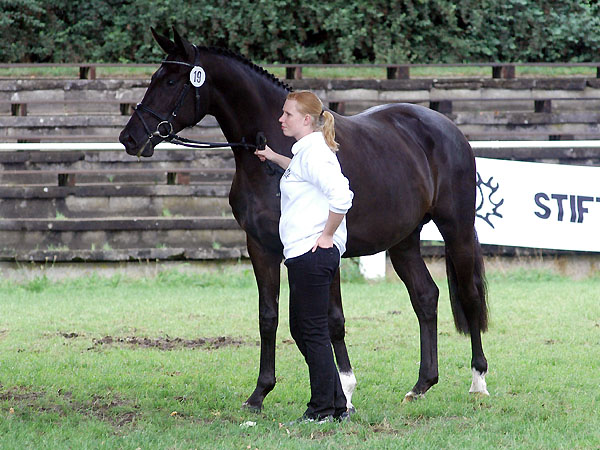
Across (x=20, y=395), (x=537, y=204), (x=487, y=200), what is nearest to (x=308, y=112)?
(x=20, y=395)

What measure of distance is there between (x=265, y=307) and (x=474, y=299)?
1638 mm

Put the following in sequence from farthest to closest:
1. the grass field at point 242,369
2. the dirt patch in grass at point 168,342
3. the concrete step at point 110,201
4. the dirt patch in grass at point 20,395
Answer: the concrete step at point 110,201, the dirt patch in grass at point 168,342, the dirt patch in grass at point 20,395, the grass field at point 242,369

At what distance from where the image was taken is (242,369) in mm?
6656

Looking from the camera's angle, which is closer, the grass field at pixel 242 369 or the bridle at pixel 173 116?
the grass field at pixel 242 369

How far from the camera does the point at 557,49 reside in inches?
791

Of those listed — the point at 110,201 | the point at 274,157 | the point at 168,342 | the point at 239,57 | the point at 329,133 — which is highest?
the point at 239,57

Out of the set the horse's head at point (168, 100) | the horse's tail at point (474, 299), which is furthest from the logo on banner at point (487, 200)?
the horse's head at point (168, 100)

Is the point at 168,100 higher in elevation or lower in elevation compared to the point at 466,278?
higher

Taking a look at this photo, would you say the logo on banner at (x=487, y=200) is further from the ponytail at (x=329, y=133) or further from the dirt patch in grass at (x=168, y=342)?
the ponytail at (x=329, y=133)

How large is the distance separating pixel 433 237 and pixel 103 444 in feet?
20.2

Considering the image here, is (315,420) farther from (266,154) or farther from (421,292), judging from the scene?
Result: (421,292)

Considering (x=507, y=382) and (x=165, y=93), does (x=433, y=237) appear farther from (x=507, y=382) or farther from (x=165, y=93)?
(x=165, y=93)

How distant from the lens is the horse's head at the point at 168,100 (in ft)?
16.9

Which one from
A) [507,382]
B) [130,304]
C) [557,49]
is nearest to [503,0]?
[557,49]
